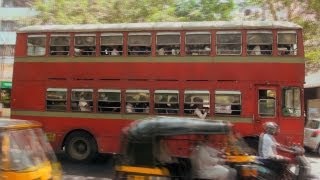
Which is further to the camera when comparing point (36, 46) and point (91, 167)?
point (36, 46)

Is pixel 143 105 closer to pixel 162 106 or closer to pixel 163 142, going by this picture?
pixel 162 106

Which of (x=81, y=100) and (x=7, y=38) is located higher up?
(x=7, y=38)

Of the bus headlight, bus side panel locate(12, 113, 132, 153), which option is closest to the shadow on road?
bus side panel locate(12, 113, 132, 153)

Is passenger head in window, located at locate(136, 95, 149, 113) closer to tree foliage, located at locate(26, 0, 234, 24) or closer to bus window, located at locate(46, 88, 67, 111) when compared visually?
bus window, located at locate(46, 88, 67, 111)

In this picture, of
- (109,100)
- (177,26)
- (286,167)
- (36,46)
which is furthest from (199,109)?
(36,46)

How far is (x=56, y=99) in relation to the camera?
14922mm

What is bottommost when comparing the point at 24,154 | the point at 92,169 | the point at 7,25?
the point at 92,169

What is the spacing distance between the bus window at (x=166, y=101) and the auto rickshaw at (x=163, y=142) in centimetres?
652

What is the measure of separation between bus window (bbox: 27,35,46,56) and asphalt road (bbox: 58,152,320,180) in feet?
10.5

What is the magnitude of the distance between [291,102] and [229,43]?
2203 millimetres

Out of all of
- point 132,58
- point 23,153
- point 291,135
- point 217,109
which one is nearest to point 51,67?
point 132,58

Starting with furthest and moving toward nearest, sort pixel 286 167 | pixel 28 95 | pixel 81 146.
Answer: pixel 28 95
pixel 81 146
pixel 286 167

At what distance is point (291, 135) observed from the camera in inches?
516

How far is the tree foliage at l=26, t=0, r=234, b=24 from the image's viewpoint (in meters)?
20.6
